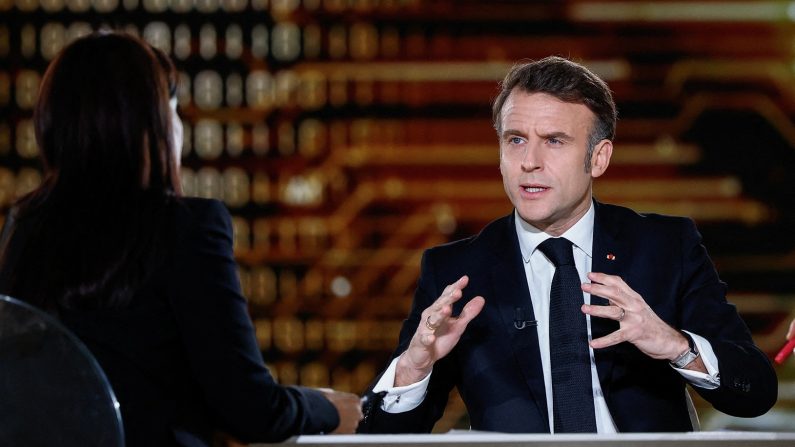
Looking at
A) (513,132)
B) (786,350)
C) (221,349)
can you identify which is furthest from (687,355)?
(221,349)

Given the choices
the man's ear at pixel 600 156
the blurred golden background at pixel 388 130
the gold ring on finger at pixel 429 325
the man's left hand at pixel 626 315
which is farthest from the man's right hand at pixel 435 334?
the blurred golden background at pixel 388 130

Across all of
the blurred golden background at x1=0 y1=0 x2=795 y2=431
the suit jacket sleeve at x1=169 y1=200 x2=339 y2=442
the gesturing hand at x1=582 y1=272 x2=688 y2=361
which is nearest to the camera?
the suit jacket sleeve at x1=169 y1=200 x2=339 y2=442

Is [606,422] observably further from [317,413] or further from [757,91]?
[757,91]

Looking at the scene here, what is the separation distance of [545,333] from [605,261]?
180 mm

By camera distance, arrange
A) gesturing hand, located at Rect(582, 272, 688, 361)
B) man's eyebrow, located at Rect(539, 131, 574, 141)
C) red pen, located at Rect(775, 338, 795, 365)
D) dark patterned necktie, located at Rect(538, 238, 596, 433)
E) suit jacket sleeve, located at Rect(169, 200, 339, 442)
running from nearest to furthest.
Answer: suit jacket sleeve, located at Rect(169, 200, 339, 442)
gesturing hand, located at Rect(582, 272, 688, 361)
red pen, located at Rect(775, 338, 795, 365)
dark patterned necktie, located at Rect(538, 238, 596, 433)
man's eyebrow, located at Rect(539, 131, 574, 141)

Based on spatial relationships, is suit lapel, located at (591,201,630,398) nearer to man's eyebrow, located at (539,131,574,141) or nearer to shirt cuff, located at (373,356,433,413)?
man's eyebrow, located at (539,131,574,141)

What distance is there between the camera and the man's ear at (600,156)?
2164mm

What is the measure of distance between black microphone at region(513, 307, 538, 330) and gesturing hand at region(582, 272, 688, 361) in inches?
11.8

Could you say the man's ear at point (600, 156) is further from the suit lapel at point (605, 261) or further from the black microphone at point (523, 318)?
the black microphone at point (523, 318)

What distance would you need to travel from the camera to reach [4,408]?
1.32 metres

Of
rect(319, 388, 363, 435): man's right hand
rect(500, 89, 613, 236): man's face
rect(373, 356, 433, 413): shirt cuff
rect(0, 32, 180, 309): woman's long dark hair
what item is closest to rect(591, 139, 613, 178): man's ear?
rect(500, 89, 613, 236): man's face

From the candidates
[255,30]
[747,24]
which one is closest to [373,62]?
[255,30]

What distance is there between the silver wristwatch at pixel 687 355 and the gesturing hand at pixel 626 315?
0.23ft

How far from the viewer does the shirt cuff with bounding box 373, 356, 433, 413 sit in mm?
2010
